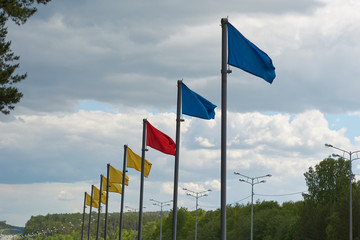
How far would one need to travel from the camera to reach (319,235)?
9044 cm

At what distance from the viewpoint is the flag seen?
112 ft

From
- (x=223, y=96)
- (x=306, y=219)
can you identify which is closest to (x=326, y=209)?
(x=306, y=219)

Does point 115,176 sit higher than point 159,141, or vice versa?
point 115,176

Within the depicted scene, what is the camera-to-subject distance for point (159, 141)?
115ft

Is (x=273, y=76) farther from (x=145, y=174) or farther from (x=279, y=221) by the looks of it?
(x=279, y=221)

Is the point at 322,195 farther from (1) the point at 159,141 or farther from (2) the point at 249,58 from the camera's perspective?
(2) the point at 249,58

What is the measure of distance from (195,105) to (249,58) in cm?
796

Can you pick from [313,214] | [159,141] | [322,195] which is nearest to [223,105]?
[159,141]

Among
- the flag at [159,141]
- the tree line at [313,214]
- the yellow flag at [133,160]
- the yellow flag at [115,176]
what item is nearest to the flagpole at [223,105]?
the flag at [159,141]

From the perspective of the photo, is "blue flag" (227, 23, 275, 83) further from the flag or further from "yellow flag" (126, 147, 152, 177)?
"yellow flag" (126, 147, 152, 177)

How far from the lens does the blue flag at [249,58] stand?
69.9ft

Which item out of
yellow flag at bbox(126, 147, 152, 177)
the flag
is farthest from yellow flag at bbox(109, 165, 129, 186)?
the flag

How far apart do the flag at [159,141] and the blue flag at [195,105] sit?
162 inches

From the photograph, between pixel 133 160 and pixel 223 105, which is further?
pixel 133 160
